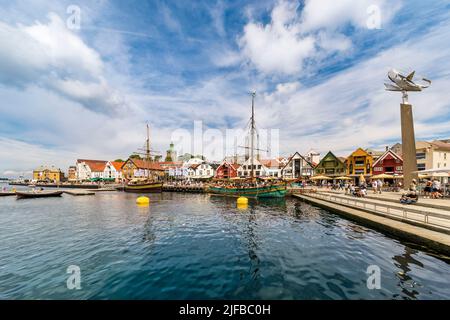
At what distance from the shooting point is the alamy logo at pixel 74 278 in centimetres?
724

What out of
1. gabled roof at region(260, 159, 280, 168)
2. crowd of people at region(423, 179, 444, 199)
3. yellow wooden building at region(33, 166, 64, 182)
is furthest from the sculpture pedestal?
yellow wooden building at region(33, 166, 64, 182)

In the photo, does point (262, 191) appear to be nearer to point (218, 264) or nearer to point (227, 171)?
point (218, 264)

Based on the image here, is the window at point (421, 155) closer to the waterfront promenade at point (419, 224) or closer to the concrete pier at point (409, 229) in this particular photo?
the waterfront promenade at point (419, 224)

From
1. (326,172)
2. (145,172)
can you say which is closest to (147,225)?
(326,172)

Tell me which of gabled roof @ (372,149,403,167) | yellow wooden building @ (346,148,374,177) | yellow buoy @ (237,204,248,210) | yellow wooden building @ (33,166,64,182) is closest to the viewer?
yellow buoy @ (237,204,248,210)

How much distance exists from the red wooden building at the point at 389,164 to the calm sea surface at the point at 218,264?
4524cm

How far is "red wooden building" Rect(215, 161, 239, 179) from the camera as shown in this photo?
72.1 metres

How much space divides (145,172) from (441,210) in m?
92.0

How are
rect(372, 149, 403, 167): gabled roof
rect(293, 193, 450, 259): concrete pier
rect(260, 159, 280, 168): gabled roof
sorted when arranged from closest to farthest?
rect(293, 193, 450, 259): concrete pier
rect(372, 149, 403, 167): gabled roof
rect(260, 159, 280, 168): gabled roof

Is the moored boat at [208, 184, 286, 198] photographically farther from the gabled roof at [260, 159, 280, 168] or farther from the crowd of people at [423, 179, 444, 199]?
the gabled roof at [260, 159, 280, 168]

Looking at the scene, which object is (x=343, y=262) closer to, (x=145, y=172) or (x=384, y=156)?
(x=384, y=156)

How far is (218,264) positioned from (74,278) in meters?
6.29

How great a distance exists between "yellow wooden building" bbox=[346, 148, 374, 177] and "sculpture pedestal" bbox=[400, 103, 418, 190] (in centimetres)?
2361

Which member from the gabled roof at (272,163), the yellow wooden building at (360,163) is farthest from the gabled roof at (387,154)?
the gabled roof at (272,163)
